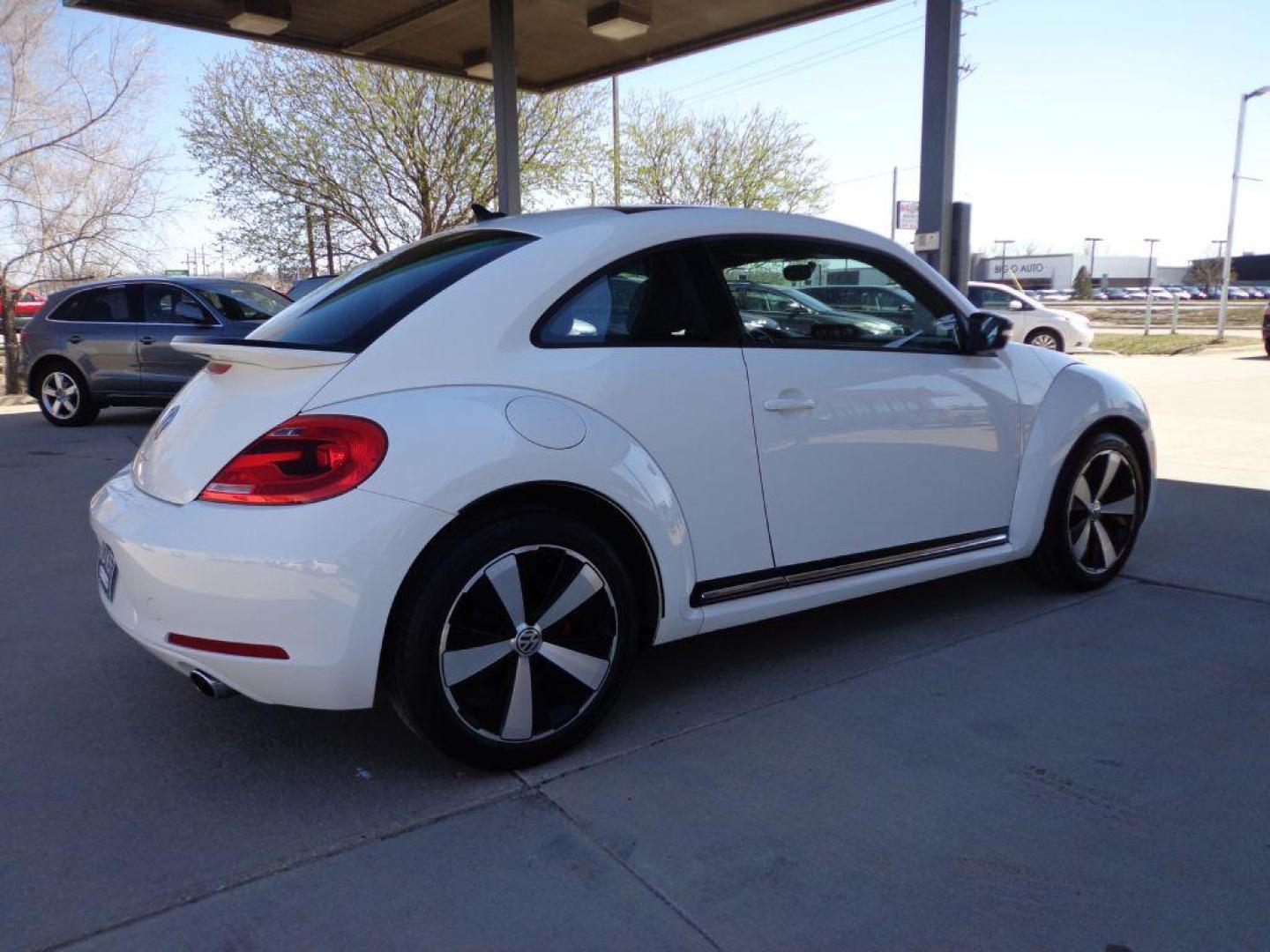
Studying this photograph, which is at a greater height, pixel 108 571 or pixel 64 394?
pixel 108 571

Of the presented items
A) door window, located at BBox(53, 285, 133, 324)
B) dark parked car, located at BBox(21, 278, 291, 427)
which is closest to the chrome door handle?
dark parked car, located at BBox(21, 278, 291, 427)

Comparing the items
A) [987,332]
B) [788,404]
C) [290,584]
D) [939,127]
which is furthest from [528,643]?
[939,127]

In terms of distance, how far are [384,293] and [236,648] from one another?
3.92 feet


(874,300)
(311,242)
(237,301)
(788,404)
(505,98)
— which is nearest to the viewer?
(788,404)

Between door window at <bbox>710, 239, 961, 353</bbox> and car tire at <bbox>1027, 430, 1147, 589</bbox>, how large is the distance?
2.94 ft

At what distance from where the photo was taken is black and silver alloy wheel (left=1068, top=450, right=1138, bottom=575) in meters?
4.29

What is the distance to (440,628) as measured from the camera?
261 centimetres

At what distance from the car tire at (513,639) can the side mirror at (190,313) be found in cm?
927

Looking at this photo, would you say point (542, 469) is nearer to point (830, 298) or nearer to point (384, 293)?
point (384, 293)

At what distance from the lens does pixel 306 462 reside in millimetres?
2527

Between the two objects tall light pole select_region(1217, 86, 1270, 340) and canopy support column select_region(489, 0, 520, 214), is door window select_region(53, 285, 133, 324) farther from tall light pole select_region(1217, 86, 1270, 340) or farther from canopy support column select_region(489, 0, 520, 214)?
tall light pole select_region(1217, 86, 1270, 340)

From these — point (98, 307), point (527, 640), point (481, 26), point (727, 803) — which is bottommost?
point (727, 803)

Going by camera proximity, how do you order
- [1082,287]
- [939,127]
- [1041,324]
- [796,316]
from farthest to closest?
[1082,287] < [1041,324] < [939,127] < [796,316]

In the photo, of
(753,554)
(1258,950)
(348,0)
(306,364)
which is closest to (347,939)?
(306,364)
